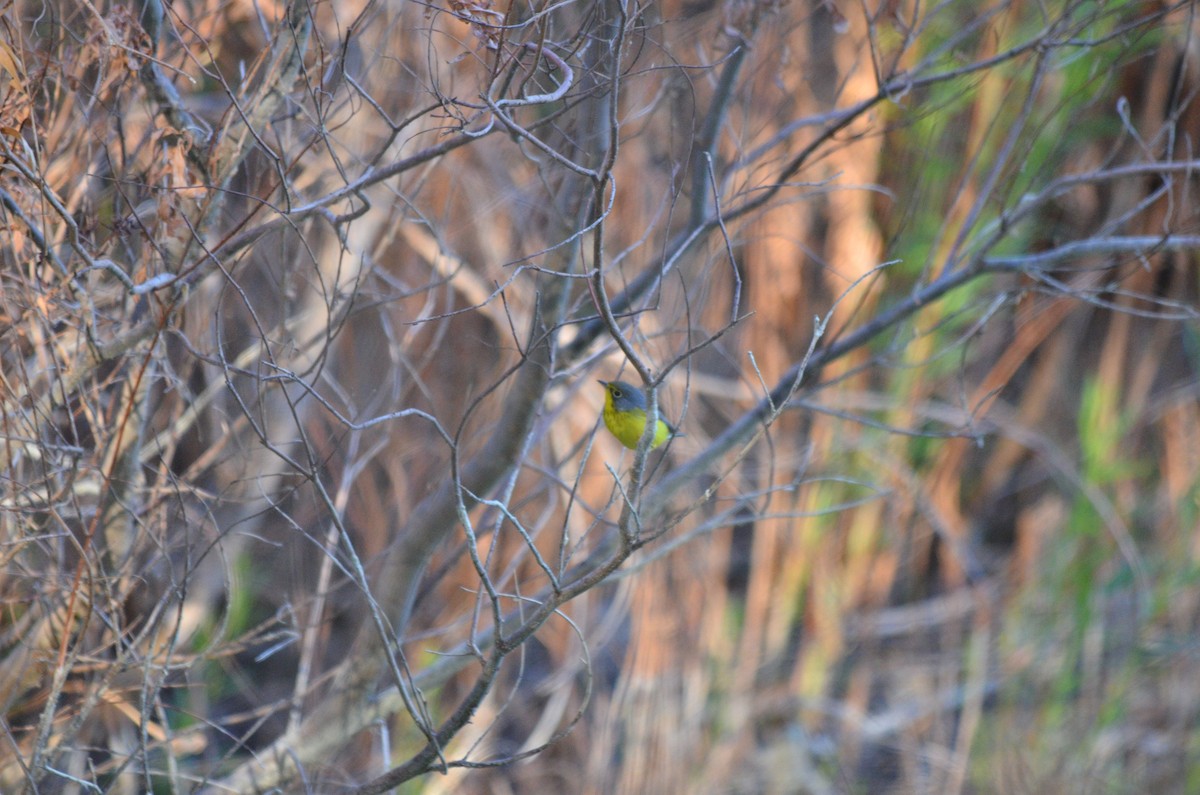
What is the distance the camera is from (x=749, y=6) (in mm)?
2918

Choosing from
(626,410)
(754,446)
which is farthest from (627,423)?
(754,446)

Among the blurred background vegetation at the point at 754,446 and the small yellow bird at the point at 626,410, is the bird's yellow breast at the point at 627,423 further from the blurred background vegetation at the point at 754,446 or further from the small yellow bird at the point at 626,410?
the blurred background vegetation at the point at 754,446

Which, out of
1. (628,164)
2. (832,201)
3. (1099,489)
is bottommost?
(1099,489)

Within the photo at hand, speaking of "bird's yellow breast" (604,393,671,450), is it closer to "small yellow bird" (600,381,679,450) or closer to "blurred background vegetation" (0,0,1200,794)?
"small yellow bird" (600,381,679,450)

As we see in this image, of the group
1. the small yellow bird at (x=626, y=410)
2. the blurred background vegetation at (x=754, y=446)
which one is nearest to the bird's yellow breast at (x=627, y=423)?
the small yellow bird at (x=626, y=410)

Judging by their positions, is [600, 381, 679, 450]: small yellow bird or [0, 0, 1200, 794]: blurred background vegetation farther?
[600, 381, 679, 450]: small yellow bird

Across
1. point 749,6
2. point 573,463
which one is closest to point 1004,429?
point 573,463

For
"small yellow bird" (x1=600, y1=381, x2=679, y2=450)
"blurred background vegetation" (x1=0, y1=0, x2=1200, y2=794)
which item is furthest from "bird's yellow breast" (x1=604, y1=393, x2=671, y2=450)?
"blurred background vegetation" (x1=0, y1=0, x2=1200, y2=794)

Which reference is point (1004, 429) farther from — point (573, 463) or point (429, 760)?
point (429, 760)

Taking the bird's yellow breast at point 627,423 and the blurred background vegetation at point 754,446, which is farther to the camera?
the bird's yellow breast at point 627,423

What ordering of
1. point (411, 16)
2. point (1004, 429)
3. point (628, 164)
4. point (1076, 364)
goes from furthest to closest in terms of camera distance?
point (1076, 364) < point (1004, 429) < point (628, 164) < point (411, 16)

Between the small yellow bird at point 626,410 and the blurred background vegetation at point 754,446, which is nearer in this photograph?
the blurred background vegetation at point 754,446

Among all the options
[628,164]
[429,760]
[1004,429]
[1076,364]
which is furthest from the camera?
[1076,364]

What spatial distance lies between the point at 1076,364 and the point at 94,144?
6858 millimetres
